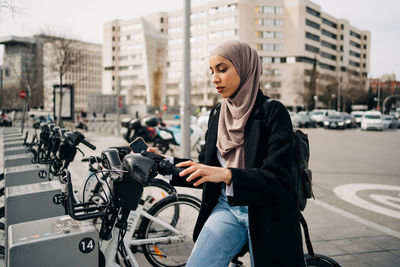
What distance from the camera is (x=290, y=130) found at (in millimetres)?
1773

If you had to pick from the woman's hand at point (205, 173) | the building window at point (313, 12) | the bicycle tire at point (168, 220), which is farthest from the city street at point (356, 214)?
the building window at point (313, 12)

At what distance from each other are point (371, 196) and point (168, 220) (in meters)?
4.88

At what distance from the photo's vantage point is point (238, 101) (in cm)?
191

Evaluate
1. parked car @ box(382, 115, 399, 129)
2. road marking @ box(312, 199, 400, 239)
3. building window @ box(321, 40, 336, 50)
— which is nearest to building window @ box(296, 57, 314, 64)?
building window @ box(321, 40, 336, 50)

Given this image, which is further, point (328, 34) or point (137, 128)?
point (328, 34)

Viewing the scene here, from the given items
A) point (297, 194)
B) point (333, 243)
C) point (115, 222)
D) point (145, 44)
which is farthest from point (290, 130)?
point (145, 44)

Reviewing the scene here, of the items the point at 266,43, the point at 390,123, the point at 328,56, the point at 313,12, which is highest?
the point at 313,12

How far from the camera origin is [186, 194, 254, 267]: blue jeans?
5.93 feet

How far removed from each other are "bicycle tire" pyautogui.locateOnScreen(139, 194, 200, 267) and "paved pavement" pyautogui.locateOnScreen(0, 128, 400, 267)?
5.5 inches

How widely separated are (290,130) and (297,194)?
0.34 metres

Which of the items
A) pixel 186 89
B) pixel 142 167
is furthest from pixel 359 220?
pixel 186 89

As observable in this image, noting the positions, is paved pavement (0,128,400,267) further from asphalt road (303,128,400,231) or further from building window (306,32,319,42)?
building window (306,32,319,42)

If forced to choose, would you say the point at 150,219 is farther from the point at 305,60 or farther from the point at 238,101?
the point at 305,60

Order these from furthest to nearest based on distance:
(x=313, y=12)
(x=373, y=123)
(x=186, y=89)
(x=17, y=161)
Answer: (x=313, y=12) → (x=373, y=123) → (x=186, y=89) → (x=17, y=161)
